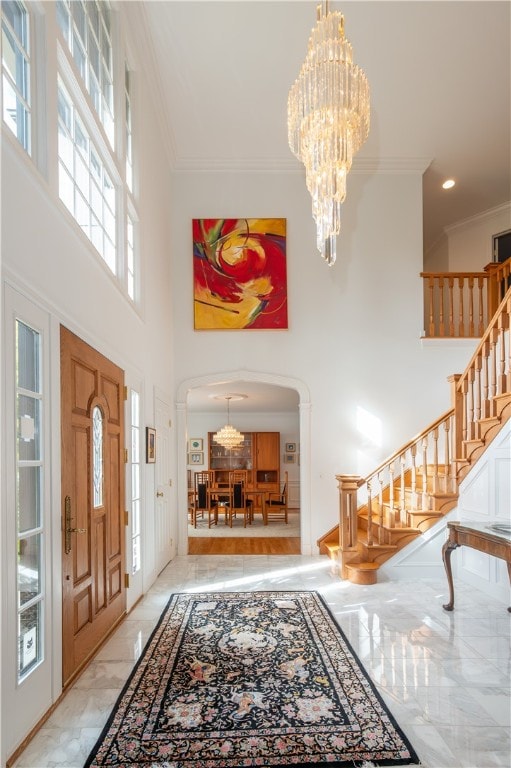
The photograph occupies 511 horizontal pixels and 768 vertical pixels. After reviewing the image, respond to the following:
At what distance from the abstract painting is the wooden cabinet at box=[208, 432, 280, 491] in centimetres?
754

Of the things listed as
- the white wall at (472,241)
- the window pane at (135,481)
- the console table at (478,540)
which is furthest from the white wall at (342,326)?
the console table at (478,540)

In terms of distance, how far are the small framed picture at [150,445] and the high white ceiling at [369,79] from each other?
428 cm

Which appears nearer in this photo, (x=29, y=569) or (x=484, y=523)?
(x=29, y=569)

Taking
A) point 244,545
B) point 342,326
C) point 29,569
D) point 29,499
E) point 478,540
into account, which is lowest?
point 244,545

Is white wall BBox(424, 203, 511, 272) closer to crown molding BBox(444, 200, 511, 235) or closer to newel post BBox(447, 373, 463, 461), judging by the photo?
crown molding BBox(444, 200, 511, 235)

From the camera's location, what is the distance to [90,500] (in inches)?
146

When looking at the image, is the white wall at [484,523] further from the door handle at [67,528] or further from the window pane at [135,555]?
the door handle at [67,528]

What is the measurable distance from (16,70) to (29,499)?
2.43 metres

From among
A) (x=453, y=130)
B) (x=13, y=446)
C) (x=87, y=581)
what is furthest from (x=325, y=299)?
(x=13, y=446)

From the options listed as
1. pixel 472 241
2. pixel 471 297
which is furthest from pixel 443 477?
pixel 472 241

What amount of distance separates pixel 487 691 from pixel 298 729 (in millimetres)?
1254

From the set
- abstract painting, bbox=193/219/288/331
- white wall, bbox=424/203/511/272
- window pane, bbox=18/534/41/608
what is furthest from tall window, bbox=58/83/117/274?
white wall, bbox=424/203/511/272

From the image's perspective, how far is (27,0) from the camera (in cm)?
294

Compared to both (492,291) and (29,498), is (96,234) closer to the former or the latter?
(29,498)
